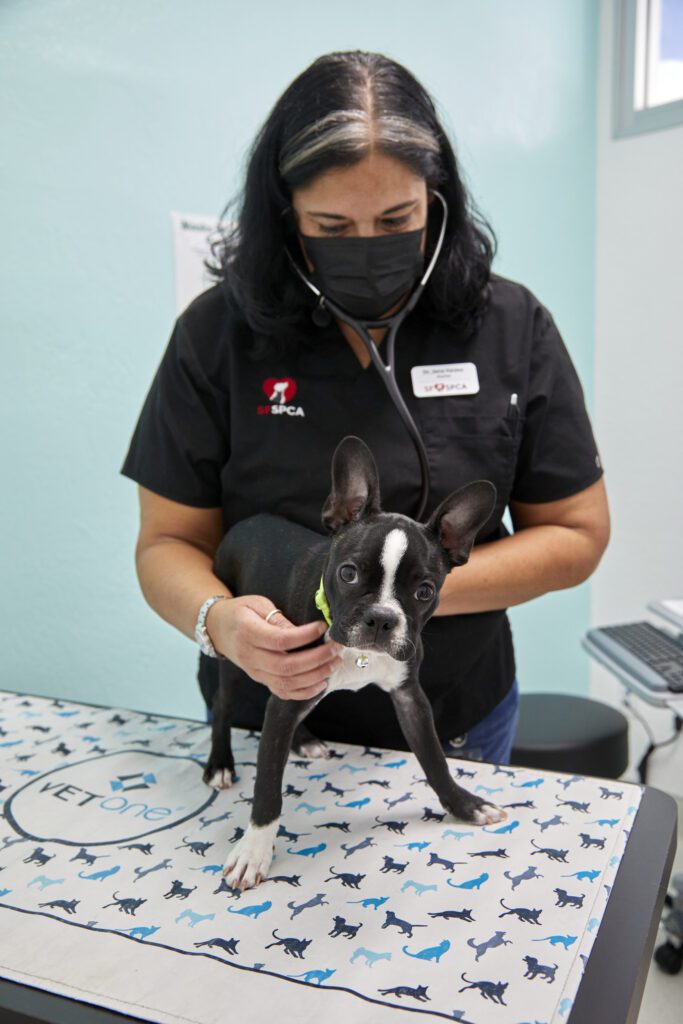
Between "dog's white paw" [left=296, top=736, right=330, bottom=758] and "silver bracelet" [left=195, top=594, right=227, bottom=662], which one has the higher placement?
"silver bracelet" [left=195, top=594, right=227, bottom=662]

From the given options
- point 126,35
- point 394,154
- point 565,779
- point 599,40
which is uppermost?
point 599,40

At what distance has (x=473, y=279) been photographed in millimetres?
1369

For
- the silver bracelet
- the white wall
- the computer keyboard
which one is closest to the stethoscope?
the silver bracelet

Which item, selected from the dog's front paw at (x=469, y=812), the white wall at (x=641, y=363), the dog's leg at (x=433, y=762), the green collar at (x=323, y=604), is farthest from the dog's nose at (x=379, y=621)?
the white wall at (x=641, y=363)

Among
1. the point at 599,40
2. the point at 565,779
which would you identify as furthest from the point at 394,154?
the point at 599,40

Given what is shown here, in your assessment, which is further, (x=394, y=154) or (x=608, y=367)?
(x=608, y=367)

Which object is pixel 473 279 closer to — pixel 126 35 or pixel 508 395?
pixel 508 395

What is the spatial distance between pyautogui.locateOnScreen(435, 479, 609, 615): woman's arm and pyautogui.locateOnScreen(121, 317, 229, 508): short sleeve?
1.49ft

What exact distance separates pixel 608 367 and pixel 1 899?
2689 mm

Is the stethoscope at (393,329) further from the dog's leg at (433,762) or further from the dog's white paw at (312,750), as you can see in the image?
the dog's white paw at (312,750)

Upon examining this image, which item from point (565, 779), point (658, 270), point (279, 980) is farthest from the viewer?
point (658, 270)

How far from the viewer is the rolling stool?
7.69 feet

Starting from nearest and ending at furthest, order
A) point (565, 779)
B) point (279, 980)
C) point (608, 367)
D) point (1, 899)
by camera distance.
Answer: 1. point (279, 980)
2. point (1, 899)
3. point (565, 779)
4. point (608, 367)

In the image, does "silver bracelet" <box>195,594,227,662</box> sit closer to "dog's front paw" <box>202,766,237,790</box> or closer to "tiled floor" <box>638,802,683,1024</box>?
"dog's front paw" <box>202,766,237,790</box>
